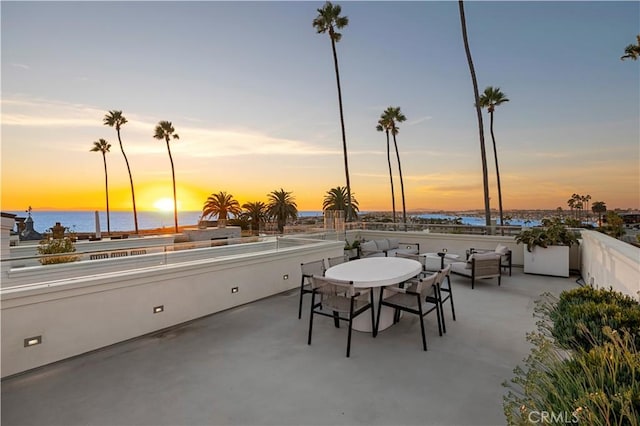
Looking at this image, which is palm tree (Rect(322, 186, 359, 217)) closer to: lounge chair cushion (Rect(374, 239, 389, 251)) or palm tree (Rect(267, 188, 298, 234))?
palm tree (Rect(267, 188, 298, 234))

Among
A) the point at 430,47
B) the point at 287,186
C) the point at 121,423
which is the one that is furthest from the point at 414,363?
the point at 287,186

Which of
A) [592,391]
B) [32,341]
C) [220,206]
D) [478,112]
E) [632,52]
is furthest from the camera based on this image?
[220,206]

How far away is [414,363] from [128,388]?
266 centimetres

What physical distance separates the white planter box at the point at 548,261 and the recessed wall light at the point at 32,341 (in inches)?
342

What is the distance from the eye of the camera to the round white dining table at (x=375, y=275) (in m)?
3.39

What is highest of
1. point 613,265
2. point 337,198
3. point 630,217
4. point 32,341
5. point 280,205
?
point 337,198

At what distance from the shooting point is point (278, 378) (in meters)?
2.69

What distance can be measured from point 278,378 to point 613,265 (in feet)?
14.0

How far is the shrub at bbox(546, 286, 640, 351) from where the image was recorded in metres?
1.83

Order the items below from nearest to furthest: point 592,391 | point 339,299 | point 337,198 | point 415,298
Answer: point 592,391 → point 339,299 → point 415,298 → point 337,198

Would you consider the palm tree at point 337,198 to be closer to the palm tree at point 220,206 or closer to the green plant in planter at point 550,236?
the palm tree at point 220,206

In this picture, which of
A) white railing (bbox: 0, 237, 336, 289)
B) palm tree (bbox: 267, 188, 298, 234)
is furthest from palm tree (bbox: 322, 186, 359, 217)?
white railing (bbox: 0, 237, 336, 289)

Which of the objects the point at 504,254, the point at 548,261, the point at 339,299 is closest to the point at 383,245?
the point at 504,254

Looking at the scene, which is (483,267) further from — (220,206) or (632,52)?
(220,206)
